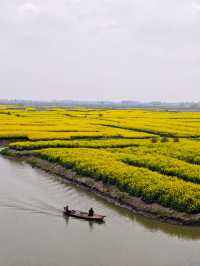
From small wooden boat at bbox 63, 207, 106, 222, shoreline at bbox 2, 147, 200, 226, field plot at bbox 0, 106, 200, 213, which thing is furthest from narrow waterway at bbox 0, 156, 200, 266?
field plot at bbox 0, 106, 200, 213

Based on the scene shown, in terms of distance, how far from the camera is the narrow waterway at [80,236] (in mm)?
14391

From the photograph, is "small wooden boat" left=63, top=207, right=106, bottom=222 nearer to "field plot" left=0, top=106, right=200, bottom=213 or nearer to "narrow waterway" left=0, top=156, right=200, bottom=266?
"narrow waterway" left=0, top=156, right=200, bottom=266

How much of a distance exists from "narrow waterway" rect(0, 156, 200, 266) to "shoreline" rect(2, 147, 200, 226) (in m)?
0.38

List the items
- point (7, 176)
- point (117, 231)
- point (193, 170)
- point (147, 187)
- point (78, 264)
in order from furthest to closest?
1. point (7, 176)
2. point (193, 170)
3. point (147, 187)
4. point (117, 231)
5. point (78, 264)

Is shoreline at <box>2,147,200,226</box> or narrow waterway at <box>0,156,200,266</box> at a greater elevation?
shoreline at <box>2,147,200,226</box>

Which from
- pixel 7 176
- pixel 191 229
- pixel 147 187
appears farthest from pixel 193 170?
pixel 7 176

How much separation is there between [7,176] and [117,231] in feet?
38.4

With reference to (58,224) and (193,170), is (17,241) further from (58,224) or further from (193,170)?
(193,170)

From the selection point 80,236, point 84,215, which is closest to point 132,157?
point 84,215

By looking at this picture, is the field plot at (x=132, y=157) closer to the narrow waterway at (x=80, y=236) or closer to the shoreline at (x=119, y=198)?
the shoreline at (x=119, y=198)

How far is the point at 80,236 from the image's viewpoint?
16.6 meters

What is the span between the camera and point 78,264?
14.0 m

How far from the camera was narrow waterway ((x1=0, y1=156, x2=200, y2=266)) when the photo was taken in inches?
567

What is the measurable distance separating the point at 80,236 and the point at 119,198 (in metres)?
4.87
